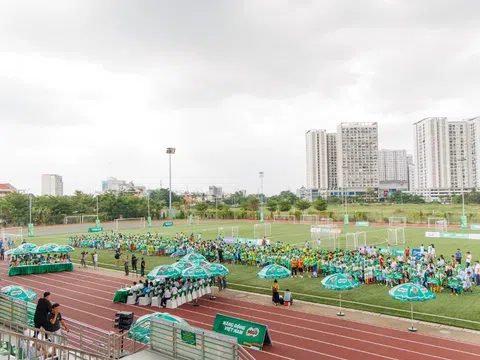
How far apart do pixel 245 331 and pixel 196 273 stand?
5835 millimetres

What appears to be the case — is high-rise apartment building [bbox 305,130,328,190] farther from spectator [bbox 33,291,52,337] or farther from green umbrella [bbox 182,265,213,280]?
spectator [bbox 33,291,52,337]

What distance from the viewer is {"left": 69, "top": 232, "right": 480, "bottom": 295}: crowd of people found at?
20.3m

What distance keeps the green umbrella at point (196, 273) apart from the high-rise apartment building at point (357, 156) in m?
154

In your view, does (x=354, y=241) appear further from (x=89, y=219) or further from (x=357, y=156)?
(x=357, y=156)

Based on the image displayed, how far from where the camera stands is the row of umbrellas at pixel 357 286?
1413 centimetres

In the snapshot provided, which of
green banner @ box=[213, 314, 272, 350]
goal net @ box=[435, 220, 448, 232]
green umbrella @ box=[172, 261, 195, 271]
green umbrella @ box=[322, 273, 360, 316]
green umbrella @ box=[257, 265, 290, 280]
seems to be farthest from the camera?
goal net @ box=[435, 220, 448, 232]

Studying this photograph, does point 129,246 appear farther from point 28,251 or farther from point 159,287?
point 159,287

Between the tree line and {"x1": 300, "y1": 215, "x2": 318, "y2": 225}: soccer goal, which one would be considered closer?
{"x1": 300, "y1": 215, "x2": 318, "y2": 225}: soccer goal

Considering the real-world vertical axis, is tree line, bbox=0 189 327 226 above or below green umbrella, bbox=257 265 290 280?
above

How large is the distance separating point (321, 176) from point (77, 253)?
15174 cm

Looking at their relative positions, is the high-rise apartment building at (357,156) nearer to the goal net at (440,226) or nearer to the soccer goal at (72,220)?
the goal net at (440,226)

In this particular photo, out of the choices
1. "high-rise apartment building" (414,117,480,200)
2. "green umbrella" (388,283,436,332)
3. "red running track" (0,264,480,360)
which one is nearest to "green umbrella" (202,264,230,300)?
"red running track" (0,264,480,360)

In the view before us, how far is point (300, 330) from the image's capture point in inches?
590

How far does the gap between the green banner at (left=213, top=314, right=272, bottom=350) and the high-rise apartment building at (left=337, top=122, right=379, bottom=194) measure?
15841cm
